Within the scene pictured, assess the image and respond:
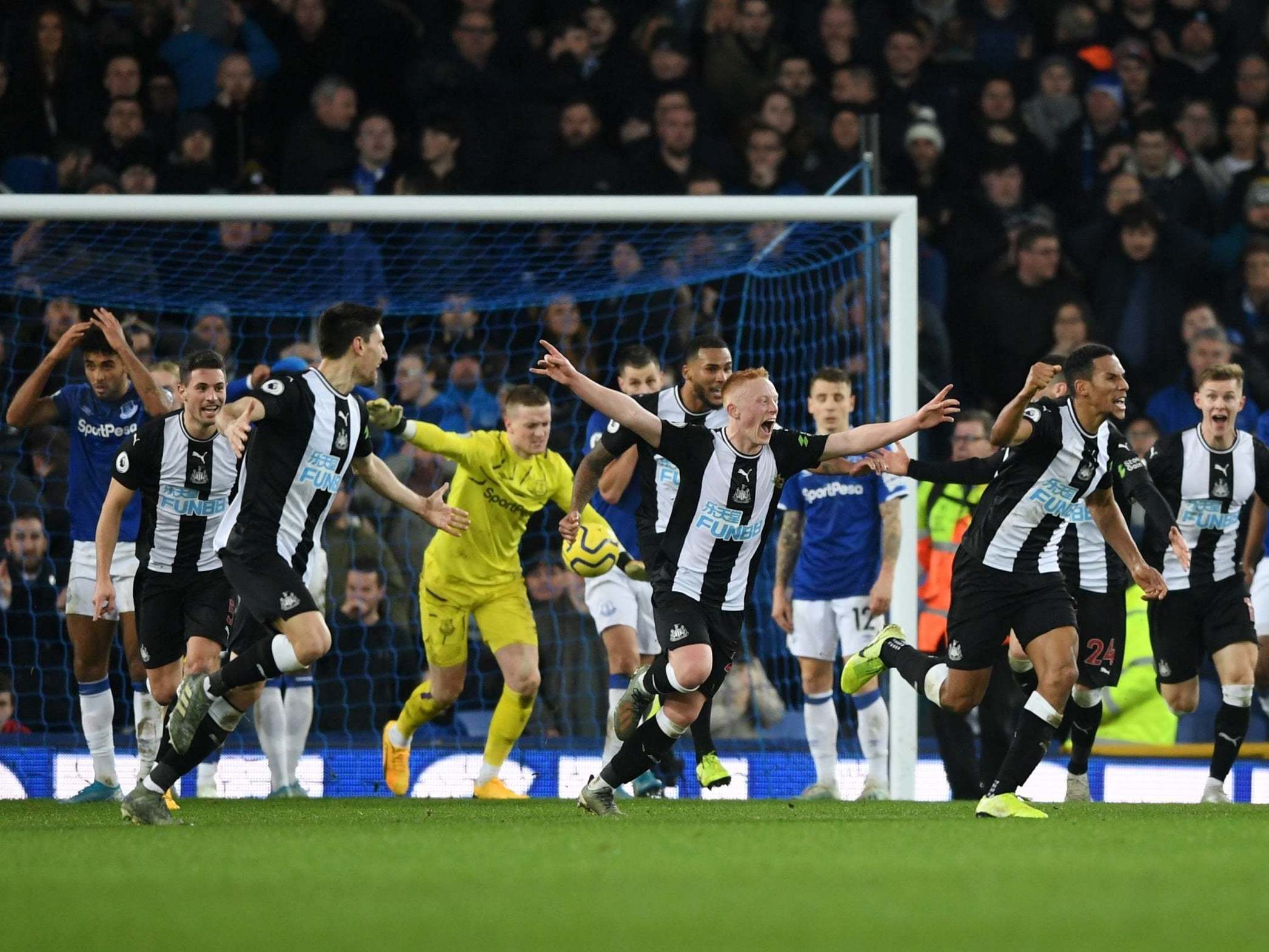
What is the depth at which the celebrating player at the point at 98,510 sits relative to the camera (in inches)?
345

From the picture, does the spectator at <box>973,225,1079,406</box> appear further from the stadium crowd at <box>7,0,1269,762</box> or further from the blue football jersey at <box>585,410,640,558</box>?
the blue football jersey at <box>585,410,640,558</box>

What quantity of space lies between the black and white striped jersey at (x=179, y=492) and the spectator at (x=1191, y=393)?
6.27 metres

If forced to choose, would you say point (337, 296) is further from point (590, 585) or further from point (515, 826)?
point (515, 826)

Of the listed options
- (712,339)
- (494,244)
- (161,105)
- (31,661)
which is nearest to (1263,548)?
(712,339)

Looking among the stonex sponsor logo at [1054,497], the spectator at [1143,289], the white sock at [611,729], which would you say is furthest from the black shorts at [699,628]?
the spectator at [1143,289]

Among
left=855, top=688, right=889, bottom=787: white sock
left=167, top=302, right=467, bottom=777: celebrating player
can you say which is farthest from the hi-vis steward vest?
left=167, top=302, right=467, bottom=777: celebrating player

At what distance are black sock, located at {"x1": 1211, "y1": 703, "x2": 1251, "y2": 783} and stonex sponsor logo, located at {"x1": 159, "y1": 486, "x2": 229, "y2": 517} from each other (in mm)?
4896

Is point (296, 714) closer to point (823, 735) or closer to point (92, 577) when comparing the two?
point (92, 577)

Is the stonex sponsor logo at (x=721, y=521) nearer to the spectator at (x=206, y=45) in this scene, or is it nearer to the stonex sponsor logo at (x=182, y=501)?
the stonex sponsor logo at (x=182, y=501)

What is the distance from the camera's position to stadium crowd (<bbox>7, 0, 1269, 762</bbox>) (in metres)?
11.2

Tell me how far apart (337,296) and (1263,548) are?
5645 millimetres

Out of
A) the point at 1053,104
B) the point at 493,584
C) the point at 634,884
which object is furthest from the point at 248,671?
the point at 1053,104

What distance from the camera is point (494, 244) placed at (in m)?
11.7

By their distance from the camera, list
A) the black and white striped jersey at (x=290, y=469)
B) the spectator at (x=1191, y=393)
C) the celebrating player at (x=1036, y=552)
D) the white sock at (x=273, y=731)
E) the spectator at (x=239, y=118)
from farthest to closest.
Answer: the spectator at (x=239, y=118) < the spectator at (x=1191, y=393) < the white sock at (x=273, y=731) < the celebrating player at (x=1036, y=552) < the black and white striped jersey at (x=290, y=469)
